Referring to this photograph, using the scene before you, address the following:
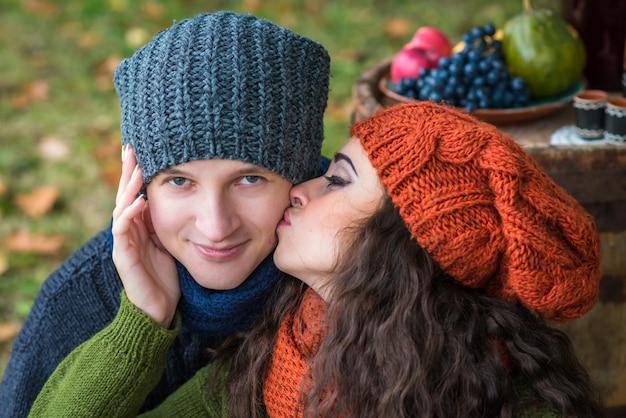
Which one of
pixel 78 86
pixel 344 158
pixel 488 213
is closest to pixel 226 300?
pixel 344 158

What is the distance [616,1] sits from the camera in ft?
9.88

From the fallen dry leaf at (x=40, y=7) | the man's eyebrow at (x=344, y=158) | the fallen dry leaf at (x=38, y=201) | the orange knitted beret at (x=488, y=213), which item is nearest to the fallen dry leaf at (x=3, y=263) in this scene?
the fallen dry leaf at (x=38, y=201)

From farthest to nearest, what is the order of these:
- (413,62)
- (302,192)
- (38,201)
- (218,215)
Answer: (38,201)
(413,62)
(302,192)
(218,215)

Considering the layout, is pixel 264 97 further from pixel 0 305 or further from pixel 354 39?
pixel 354 39

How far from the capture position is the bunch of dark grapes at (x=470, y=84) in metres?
2.71

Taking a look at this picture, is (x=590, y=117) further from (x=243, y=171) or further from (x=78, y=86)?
(x=78, y=86)

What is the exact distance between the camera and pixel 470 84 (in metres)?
2.74

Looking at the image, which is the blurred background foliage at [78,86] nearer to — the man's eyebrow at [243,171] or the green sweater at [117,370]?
the green sweater at [117,370]

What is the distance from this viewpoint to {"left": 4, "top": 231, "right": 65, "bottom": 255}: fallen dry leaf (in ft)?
12.7

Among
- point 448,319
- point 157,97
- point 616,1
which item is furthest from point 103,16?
point 448,319

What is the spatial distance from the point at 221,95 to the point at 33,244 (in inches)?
90.8

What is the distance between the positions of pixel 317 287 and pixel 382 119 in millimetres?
422

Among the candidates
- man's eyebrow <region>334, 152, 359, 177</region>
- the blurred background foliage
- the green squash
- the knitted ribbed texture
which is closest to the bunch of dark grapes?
the green squash

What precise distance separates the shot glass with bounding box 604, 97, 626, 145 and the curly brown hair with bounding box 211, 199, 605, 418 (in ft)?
2.80
